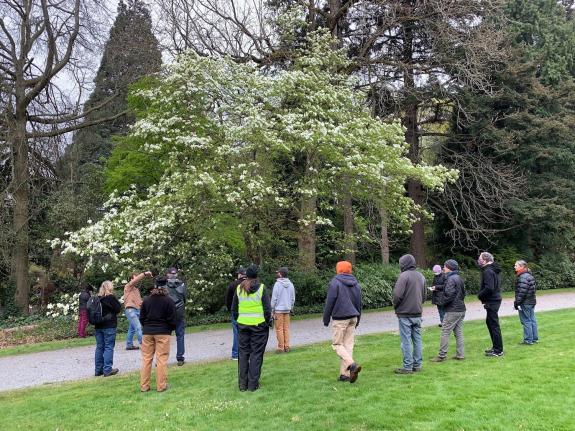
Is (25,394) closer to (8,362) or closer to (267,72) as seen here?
(8,362)

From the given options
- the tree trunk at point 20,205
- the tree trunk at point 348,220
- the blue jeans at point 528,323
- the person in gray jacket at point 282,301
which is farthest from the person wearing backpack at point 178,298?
the tree trunk at point 20,205

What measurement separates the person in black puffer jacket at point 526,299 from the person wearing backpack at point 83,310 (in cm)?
1130

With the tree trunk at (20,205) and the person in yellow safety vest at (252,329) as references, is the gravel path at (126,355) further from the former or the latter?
the tree trunk at (20,205)

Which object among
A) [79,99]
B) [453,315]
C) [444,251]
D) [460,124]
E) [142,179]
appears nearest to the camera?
[453,315]

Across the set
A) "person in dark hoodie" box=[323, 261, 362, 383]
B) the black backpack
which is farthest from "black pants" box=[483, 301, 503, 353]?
the black backpack

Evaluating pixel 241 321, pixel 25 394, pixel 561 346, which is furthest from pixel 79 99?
pixel 561 346

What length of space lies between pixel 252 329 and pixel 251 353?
36cm

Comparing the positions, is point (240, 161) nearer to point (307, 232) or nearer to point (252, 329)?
point (307, 232)

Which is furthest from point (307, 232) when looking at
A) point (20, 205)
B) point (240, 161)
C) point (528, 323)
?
point (20, 205)

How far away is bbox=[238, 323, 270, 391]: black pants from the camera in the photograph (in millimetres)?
7539

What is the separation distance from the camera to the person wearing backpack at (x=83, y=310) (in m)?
14.6

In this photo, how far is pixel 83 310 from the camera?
14977mm

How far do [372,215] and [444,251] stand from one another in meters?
11.4

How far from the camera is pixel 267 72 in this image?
1908 cm
